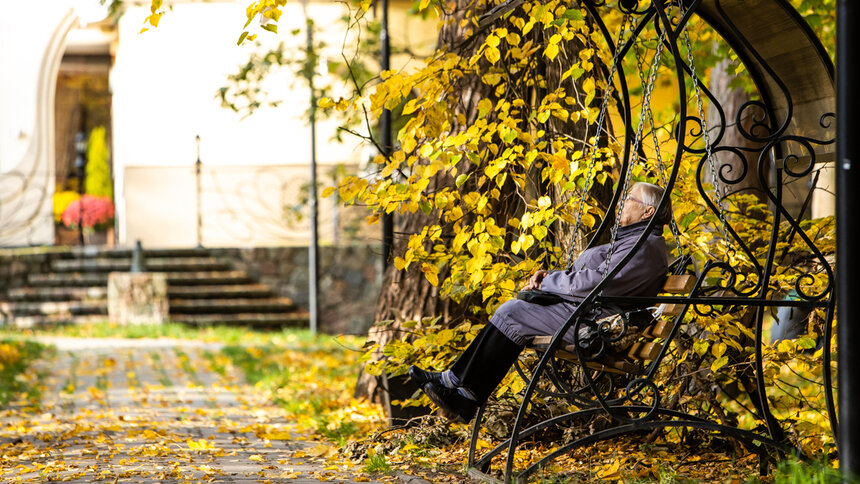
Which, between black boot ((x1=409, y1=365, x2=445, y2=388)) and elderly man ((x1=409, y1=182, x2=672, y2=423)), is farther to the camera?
black boot ((x1=409, y1=365, x2=445, y2=388))

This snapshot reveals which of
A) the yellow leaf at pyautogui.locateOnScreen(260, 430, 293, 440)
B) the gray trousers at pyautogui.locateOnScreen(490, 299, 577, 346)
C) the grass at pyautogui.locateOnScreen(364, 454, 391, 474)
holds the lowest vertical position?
the yellow leaf at pyautogui.locateOnScreen(260, 430, 293, 440)

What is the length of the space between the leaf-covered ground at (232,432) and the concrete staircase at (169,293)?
3124mm

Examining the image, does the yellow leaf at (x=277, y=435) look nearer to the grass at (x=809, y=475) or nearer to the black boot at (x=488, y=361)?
the black boot at (x=488, y=361)

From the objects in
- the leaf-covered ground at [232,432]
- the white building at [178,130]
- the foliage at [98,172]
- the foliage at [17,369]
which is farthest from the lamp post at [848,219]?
the foliage at [98,172]

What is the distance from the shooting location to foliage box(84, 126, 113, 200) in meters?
21.6

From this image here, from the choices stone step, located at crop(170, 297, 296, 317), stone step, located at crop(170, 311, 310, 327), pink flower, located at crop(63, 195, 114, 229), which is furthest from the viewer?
pink flower, located at crop(63, 195, 114, 229)

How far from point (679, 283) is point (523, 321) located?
68 cm

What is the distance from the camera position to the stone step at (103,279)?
14273 millimetres

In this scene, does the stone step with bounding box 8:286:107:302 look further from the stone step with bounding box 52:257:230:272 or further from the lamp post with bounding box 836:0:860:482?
the lamp post with bounding box 836:0:860:482

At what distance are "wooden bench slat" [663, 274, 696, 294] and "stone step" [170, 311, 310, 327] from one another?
33.9 ft

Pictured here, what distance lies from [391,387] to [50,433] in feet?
7.14

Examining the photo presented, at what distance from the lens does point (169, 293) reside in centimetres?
1402

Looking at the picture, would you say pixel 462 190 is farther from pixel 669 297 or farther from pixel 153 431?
pixel 153 431

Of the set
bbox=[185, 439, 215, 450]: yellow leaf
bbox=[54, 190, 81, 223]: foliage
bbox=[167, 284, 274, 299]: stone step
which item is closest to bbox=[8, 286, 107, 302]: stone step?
bbox=[167, 284, 274, 299]: stone step
